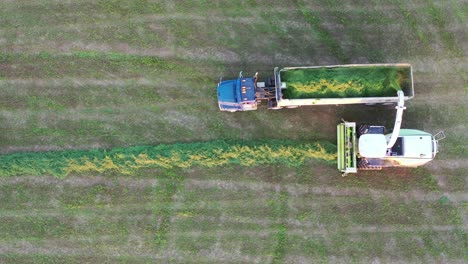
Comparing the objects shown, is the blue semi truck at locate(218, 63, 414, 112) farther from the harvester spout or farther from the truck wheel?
the truck wheel

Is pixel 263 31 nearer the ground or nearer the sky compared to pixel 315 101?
nearer the sky

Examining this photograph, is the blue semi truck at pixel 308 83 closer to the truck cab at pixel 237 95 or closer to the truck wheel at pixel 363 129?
the truck cab at pixel 237 95

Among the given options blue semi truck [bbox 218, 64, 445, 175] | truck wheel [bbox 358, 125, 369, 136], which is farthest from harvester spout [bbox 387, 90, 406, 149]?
truck wheel [bbox 358, 125, 369, 136]

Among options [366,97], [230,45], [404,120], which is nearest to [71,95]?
[230,45]

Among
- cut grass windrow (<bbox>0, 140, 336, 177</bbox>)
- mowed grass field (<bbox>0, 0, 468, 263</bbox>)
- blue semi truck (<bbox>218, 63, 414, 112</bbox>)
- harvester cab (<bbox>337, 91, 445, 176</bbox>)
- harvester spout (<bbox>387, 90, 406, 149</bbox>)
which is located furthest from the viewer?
cut grass windrow (<bbox>0, 140, 336, 177</bbox>)

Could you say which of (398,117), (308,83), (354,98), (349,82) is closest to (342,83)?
(349,82)

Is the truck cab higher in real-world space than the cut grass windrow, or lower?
higher

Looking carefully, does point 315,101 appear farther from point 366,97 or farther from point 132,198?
point 132,198
